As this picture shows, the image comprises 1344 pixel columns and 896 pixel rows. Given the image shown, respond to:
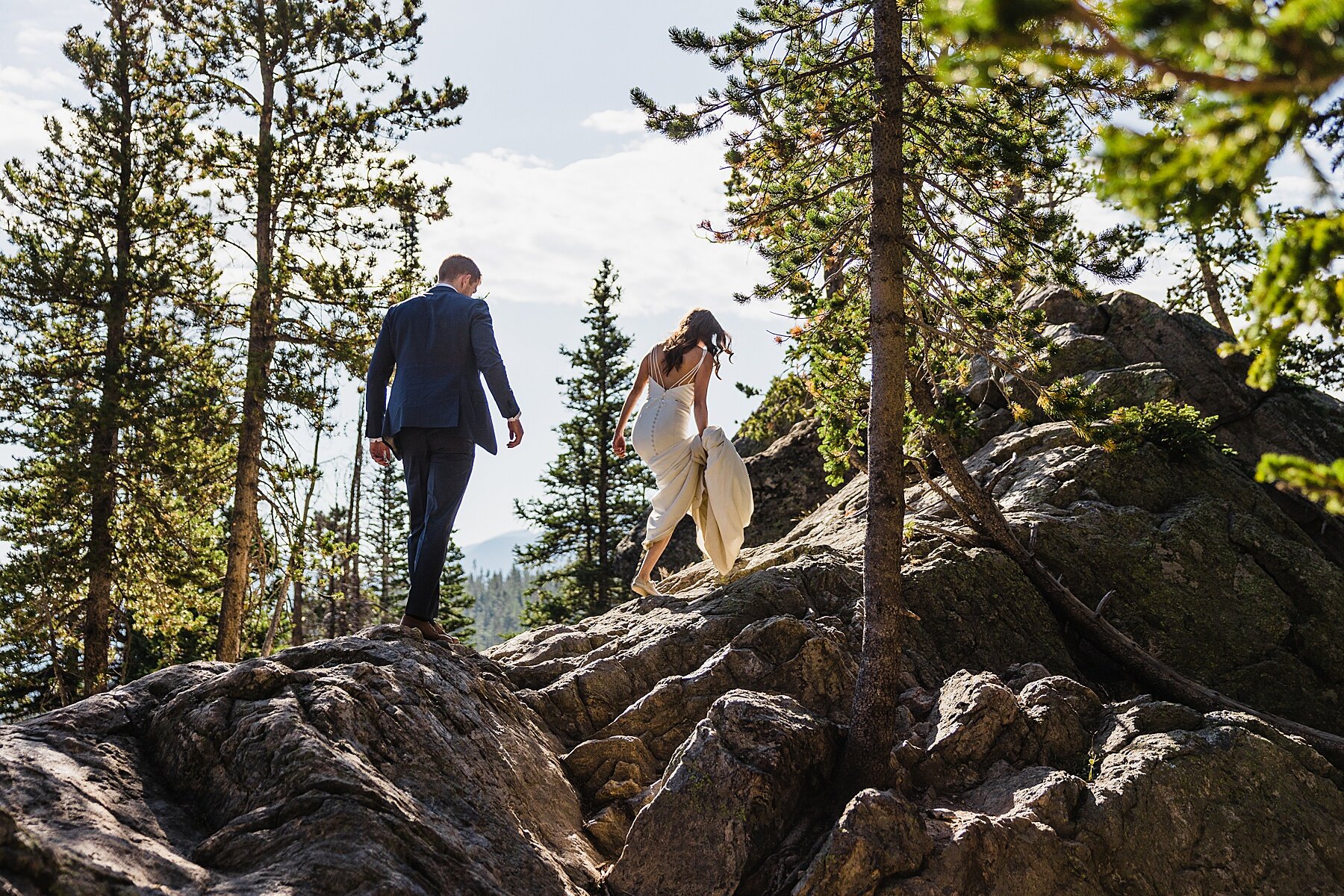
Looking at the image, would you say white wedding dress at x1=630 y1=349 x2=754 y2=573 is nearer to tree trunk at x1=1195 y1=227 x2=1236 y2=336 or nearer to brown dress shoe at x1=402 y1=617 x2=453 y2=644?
brown dress shoe at x1=402 y1=617 x2=453 y2=644

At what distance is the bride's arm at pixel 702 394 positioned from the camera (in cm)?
888

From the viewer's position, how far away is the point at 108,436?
16.7 m

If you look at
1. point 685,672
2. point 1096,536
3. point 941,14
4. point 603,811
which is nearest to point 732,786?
point 603,811

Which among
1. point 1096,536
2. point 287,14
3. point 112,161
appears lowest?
point 1096,536

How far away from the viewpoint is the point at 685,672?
24.1 ft

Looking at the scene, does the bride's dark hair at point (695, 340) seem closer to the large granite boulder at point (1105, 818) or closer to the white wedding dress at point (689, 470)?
the white wedding dress at point (689, 470)

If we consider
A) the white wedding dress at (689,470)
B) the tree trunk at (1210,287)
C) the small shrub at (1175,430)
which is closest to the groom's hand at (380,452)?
the white wedding dress at (689,470)

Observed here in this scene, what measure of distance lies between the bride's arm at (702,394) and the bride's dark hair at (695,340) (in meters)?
0.08

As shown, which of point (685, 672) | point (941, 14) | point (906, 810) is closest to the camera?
point (941, 14)

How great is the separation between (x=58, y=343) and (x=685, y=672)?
17.1 metres

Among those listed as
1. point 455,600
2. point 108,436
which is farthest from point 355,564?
point 108,436

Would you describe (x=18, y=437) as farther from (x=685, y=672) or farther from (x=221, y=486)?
(x=685, y=672)

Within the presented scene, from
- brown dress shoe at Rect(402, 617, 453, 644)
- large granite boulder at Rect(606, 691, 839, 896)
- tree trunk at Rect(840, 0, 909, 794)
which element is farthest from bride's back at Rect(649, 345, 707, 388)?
large granite boulder at Rect(606, 691, 839, 896)

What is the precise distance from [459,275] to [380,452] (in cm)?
157
